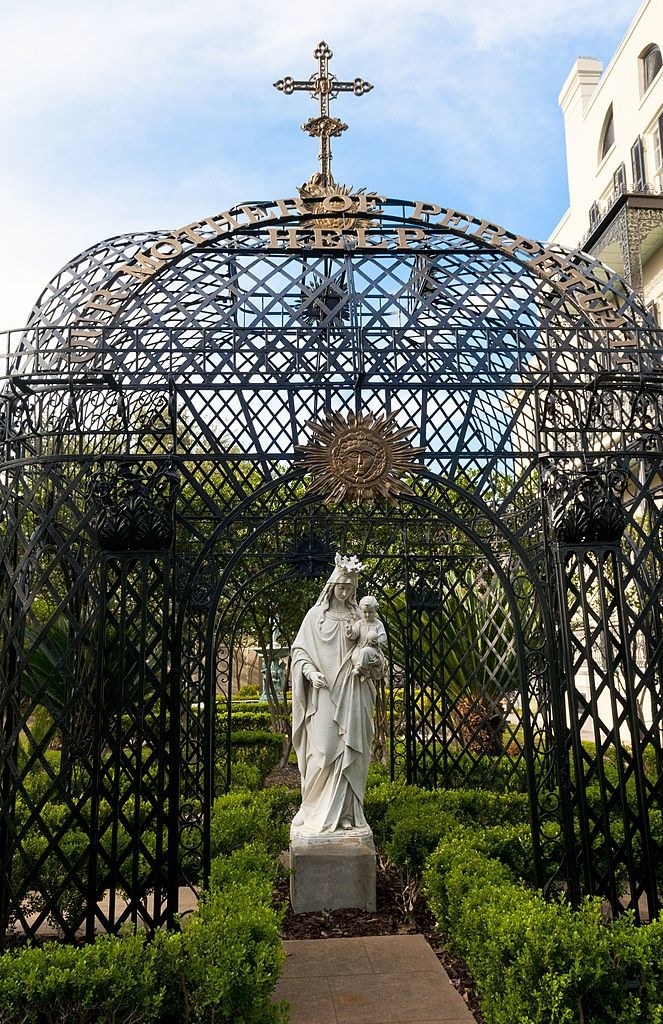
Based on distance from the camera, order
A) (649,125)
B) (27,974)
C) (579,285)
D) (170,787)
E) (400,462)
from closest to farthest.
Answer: (27,974)
(170,787)
(400,462)
(579,285)
(649,125)

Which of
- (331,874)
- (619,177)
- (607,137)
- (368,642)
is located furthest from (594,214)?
(331,874)

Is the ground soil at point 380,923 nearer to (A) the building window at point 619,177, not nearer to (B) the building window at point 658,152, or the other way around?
(B) the building window at point 658,152

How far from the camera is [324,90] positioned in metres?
8.50

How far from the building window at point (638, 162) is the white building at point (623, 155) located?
1.1 inches

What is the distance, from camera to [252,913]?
17.2 feet

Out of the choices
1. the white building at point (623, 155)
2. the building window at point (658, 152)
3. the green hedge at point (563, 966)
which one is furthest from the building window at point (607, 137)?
the green hedge at point (563, 966)

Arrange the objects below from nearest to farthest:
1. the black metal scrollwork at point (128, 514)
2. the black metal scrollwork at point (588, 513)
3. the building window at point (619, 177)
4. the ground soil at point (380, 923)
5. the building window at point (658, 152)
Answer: the black metal scrollwork at point (128, 514) → the black metal scrollwork at point (588, 513) → the ground soil at point (380, 923) → the building window at point (658, 152) → the building window at point (619, 177)

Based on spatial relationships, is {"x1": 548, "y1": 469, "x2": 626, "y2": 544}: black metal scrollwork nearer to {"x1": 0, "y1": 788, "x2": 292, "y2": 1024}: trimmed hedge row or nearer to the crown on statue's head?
the crown on statue's head

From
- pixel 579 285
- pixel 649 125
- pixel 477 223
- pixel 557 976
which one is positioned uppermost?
pixel 649 125

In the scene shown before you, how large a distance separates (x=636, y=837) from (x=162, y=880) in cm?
446

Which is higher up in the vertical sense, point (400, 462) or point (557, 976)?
point (400, 462)

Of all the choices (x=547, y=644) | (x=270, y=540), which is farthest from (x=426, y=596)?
(x=547, y=644)

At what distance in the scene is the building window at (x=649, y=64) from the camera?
22.7 metres

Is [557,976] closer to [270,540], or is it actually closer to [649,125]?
[270,540]
